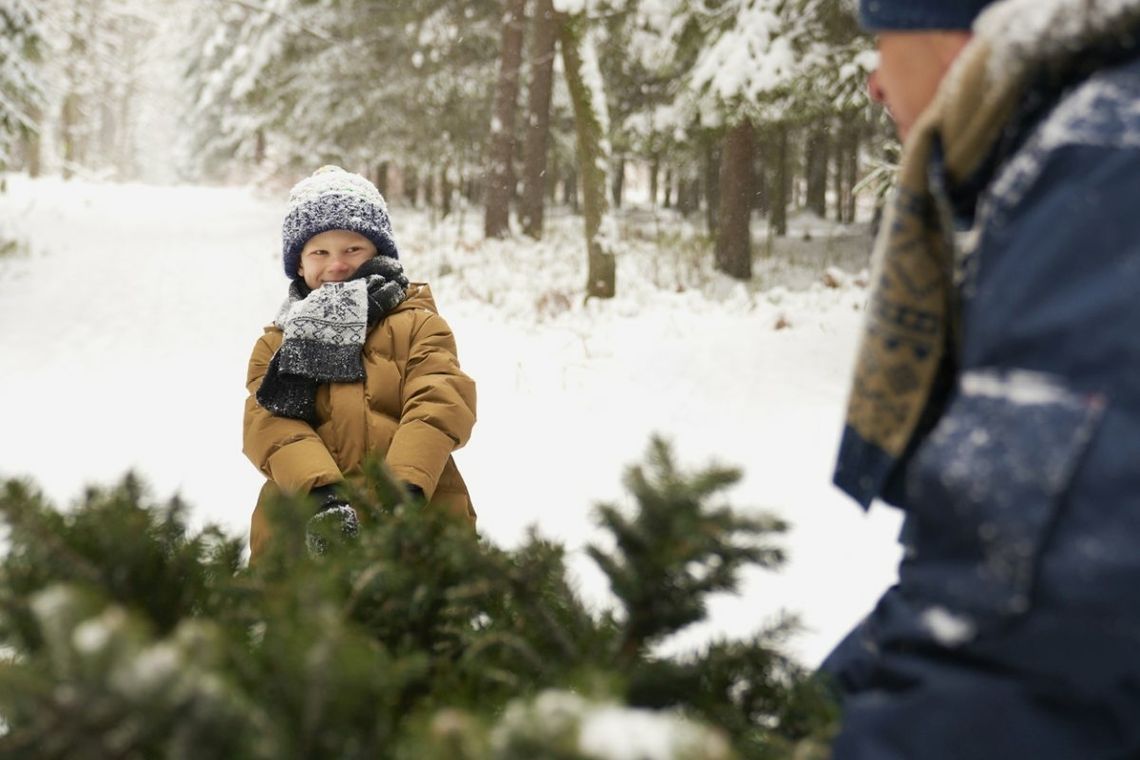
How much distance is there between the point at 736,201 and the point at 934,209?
11975mm

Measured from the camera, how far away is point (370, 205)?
10.8 feet

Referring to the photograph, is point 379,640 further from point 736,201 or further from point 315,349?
point 736,201

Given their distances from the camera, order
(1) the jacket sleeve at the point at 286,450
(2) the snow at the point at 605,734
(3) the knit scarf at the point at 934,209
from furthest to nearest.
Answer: (1) the jacket sleeve at the point at 286,450 → (3) the knit scarf at the point at 934,209 → (2) the snow at the point at 605,734

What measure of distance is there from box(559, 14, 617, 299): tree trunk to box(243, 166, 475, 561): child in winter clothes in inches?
282

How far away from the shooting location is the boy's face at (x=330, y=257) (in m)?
3.24

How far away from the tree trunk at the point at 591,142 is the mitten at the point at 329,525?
26.0ft

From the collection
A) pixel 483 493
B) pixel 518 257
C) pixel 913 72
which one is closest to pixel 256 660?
pixel 913 72

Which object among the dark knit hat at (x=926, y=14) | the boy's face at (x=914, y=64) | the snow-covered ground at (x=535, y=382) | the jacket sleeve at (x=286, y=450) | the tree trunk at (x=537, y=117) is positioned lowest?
the snow-covered ground at (x=535, y=382)

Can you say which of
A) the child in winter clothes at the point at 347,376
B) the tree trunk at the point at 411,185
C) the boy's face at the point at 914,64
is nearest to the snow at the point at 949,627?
the boy's face at the point at 914,64

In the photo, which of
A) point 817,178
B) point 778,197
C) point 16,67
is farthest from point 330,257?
point 817,178

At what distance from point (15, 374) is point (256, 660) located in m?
8.95

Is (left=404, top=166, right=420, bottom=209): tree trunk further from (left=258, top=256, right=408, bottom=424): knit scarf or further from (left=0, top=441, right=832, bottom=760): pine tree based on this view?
(left=0, top=441, right=832, bottom=760): pine tree

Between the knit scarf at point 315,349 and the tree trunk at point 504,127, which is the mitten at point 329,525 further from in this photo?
the tree trunk at point 504,127

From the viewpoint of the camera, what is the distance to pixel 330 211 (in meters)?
3.19
